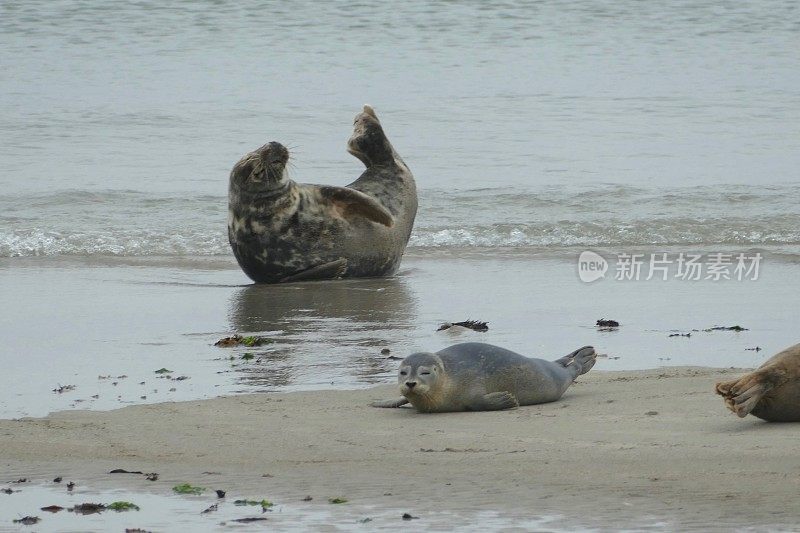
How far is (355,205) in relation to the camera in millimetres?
9242

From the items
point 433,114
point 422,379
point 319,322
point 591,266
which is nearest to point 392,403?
point 422,379

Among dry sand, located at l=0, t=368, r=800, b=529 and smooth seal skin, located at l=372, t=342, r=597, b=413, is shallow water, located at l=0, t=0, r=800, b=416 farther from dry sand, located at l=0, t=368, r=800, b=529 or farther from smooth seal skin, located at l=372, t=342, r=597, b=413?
smooth seal skin, located at l=372, t=342, r=597, b=413

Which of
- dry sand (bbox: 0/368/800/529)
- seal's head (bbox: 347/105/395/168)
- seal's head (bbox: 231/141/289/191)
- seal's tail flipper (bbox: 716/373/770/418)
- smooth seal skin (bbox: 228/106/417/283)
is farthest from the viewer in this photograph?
seal's head (bbox: 347/105/395/168)

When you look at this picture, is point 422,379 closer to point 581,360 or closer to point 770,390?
point 581,360

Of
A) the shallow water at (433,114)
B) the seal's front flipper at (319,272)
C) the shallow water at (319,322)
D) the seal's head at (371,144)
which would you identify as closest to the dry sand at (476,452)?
the shallow water at (319,322)

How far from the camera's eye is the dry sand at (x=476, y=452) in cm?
395

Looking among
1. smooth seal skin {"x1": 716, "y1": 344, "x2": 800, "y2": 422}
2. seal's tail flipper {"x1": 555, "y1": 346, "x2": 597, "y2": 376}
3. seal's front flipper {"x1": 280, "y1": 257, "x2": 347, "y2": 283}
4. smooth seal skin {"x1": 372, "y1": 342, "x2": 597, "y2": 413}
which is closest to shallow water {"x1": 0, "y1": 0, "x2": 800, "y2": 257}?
seal's front flipper {"x1": 280, "y1": 257, "x2": 347, "y2": 283}

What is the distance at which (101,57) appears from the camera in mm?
24750

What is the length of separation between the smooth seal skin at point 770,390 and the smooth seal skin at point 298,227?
4.74 metres

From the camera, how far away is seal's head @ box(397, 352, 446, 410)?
5172 mm

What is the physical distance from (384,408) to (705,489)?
1.66m

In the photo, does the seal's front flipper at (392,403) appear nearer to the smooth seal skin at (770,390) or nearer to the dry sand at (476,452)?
the dry sand at (476,452)

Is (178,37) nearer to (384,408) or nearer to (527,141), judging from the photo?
(527,141)

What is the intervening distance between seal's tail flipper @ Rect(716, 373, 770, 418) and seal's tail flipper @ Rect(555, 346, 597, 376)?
44.6 inches
